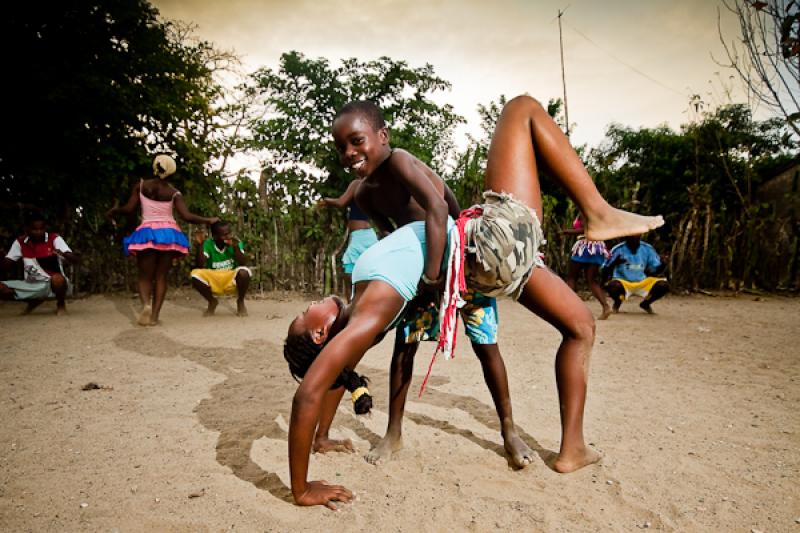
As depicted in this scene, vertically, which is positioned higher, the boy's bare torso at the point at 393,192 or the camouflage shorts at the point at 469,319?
the boy's bare torso at the point at 393,192

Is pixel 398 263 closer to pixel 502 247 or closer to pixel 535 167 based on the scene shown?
pixel 502 247

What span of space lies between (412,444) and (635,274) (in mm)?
5235

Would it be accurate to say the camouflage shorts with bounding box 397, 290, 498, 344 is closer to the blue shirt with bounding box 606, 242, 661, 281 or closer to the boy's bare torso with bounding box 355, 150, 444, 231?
the boy's bare torso with bounding box 355, 150, 444, 231

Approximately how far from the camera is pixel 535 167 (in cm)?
211

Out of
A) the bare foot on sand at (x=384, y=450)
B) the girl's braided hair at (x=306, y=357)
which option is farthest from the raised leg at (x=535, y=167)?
the bare foot on sand at (x=384, y=450)

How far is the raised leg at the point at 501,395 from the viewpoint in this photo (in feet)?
7.25

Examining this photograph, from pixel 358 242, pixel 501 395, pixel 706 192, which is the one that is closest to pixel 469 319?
pixel 501 395

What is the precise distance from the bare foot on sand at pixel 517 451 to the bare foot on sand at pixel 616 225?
38.9 inches

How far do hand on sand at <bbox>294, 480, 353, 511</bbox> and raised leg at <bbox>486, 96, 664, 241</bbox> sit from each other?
4.51 ft

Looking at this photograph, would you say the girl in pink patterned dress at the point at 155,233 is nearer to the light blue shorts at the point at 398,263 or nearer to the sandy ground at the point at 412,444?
the sandy ground at the point at 412,444

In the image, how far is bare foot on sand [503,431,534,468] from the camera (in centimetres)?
215

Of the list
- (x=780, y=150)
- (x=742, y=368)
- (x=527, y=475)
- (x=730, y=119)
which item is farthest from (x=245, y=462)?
(x=780, y=150)

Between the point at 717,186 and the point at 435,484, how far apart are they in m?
11.5

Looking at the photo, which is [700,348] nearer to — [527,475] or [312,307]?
[527,475]
